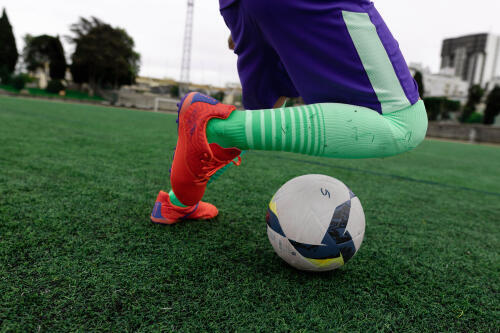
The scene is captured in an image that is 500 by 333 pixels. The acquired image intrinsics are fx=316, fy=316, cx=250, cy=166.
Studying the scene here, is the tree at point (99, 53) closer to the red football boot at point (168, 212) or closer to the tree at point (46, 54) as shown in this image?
the tree at point (46, 54)

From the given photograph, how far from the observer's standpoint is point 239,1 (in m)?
1.28

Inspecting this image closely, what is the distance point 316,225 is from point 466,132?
2204 centimetres

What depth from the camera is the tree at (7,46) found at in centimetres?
3118

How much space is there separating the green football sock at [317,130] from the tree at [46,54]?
41517 millimetres

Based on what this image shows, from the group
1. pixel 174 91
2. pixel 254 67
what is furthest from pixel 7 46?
A: pixel 254 67

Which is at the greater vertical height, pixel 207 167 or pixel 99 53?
pixel 99 53

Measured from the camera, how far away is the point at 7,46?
3142 cm

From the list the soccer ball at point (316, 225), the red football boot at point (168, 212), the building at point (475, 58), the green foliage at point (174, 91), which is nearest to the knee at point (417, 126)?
the soccer ball at point (316, 225)

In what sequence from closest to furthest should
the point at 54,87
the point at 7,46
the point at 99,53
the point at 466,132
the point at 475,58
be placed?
the point at 466,132 < the point at 7,46 < the point at 54,87 < the point at 99,53 < the point at 475,58

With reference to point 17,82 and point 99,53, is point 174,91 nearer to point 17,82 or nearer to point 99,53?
point 99,53

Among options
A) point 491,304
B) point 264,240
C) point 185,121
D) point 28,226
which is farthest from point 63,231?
point 491,304

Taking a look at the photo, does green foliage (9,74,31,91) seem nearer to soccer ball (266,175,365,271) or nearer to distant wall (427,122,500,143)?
distant wall (427,122,500,143)

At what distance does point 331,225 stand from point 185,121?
2.34 ft

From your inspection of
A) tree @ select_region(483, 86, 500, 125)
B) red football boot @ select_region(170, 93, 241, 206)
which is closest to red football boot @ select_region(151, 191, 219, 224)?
red football boot @ select_region(170, 93, 241, 206)
